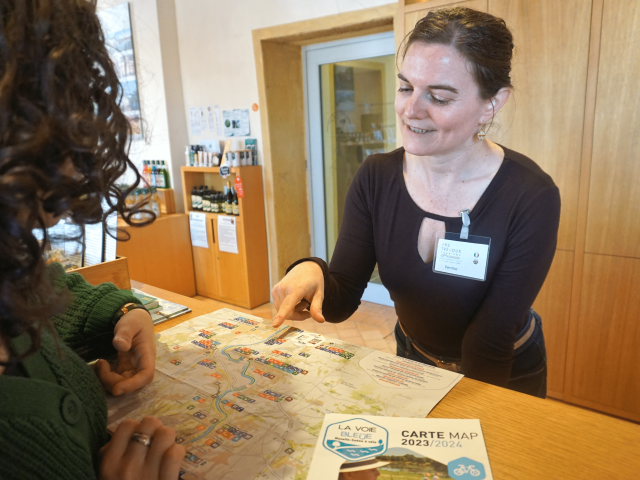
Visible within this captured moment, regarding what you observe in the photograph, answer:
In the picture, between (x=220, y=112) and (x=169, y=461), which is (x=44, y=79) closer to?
(x=169, y=461)

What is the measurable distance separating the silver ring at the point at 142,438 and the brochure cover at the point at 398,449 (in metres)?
0.26

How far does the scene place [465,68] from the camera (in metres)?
1.10

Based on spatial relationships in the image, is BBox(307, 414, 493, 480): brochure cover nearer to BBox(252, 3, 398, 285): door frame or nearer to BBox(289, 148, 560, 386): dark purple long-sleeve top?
BBox(289, 148, 560, 386): dark purple long-sleeve top

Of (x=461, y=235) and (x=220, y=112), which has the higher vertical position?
(x=220, y=112)

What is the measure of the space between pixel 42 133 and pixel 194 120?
147 inches

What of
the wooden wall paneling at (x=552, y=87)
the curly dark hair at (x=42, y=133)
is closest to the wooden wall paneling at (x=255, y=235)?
the wooden wall paneling at (x=552, y=87)

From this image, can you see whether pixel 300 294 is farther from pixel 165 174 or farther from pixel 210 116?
pixel 165 174

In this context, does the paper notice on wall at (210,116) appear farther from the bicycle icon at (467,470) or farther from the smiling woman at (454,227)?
the bicycle icon at (467,470)

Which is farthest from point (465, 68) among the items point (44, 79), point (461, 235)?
point (44, 79)

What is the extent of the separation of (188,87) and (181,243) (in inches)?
55.3

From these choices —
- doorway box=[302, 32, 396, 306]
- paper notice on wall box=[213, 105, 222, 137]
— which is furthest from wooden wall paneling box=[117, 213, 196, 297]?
doorway box=[302, 32, 396, 306]

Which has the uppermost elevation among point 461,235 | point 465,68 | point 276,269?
point 465,68

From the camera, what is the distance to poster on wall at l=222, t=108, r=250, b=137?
3.62 m

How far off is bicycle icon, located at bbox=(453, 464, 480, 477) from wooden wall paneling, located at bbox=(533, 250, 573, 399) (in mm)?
1758
